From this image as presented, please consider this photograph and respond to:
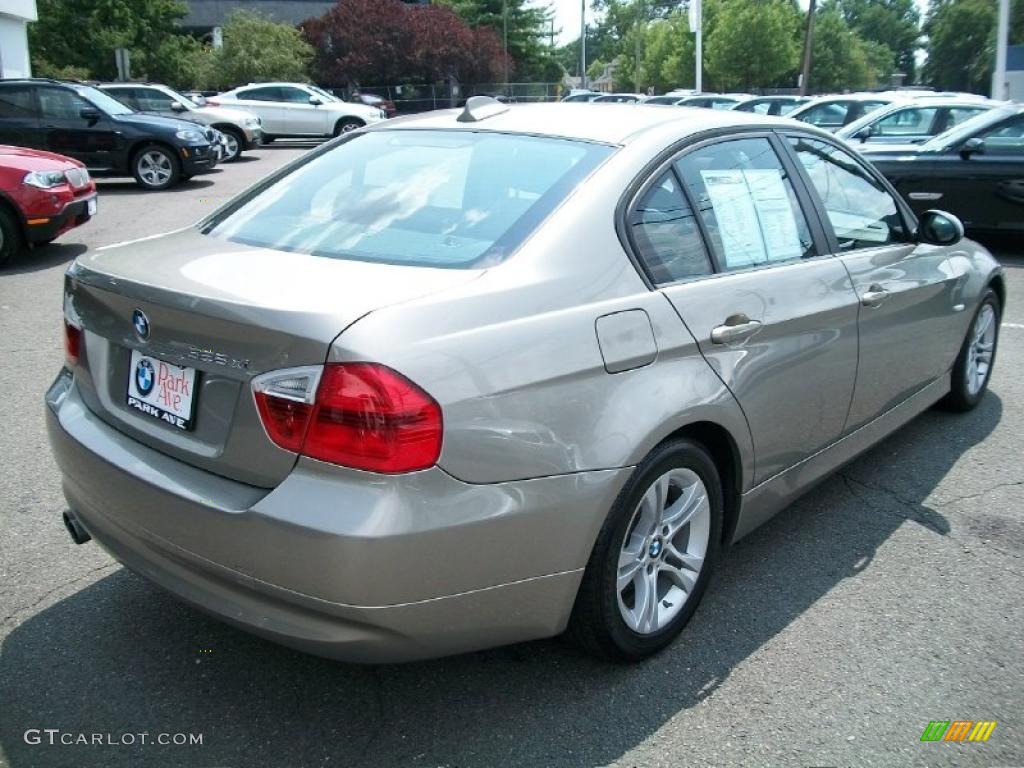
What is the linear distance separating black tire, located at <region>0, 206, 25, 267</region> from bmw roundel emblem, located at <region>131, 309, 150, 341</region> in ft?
24.5

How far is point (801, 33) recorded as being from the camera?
72.2m

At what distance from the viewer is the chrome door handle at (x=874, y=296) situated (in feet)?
12.3

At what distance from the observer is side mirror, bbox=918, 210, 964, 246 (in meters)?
4.37

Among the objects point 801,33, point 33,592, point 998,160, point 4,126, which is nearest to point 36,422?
point 33,592

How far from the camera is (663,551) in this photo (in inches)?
118

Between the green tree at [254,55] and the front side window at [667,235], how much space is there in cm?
3824

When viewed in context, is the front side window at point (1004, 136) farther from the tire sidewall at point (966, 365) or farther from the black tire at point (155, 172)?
the black tire at point (155, 172)

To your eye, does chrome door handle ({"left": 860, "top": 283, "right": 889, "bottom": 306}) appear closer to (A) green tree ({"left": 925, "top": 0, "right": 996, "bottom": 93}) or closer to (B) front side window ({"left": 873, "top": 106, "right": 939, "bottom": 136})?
(B) front side window ({"left": 873, "top": 106, "right": 939, "bottom": 136})

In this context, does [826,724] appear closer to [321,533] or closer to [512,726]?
[512,726]

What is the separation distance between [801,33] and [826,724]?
254 feet

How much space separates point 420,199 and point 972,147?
8656 millimetres

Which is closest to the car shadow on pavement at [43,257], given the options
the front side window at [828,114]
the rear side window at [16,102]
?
the rear side window at [16,102]

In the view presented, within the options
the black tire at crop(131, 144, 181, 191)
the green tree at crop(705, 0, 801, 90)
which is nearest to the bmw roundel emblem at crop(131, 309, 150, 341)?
the black tire at crop(131, 144, 181, 191)

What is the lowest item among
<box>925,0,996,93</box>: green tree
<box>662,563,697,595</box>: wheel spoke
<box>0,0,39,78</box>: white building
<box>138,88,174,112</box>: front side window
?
<box>662,563,697,595</box>: wheel spoke
